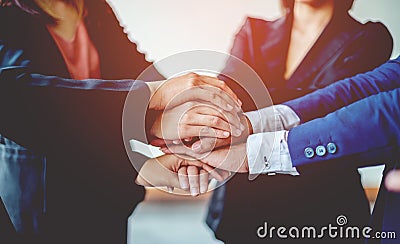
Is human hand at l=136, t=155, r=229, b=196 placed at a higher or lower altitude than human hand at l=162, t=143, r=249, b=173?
lower

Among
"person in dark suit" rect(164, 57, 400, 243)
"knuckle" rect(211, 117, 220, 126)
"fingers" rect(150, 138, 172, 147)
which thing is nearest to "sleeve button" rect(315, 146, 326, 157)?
"person in dark suit" rect(164, 57, 400, 243)

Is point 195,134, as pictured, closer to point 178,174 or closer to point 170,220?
point 178,174

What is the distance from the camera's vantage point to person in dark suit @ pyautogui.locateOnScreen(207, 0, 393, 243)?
66.3 inches

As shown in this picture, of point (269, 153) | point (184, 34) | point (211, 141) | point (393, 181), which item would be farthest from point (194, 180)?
point (393, 181)

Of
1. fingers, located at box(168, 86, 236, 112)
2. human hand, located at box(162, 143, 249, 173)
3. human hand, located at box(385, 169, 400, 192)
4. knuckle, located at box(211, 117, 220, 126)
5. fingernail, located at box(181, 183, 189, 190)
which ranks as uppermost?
fingers, located at box(168, 86, 236, 112)

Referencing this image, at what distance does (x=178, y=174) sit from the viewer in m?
1.66

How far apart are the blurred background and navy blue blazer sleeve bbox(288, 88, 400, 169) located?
64 millimetres

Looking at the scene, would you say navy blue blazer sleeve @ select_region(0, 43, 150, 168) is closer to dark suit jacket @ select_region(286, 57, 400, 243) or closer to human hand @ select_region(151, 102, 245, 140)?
human hand @ select_region(151, 102, 245, 140)

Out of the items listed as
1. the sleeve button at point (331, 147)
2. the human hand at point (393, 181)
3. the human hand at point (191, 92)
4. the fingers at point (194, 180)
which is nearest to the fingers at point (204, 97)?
the human hand at point (191, 92)

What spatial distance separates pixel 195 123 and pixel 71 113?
380mm

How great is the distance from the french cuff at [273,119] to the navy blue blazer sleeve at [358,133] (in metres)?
0.03

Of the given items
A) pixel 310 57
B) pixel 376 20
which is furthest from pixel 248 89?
pixel 376 20

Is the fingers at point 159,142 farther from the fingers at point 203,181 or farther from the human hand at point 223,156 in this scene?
the fingers at point 203,181

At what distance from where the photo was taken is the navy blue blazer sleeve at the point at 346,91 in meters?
1.68
